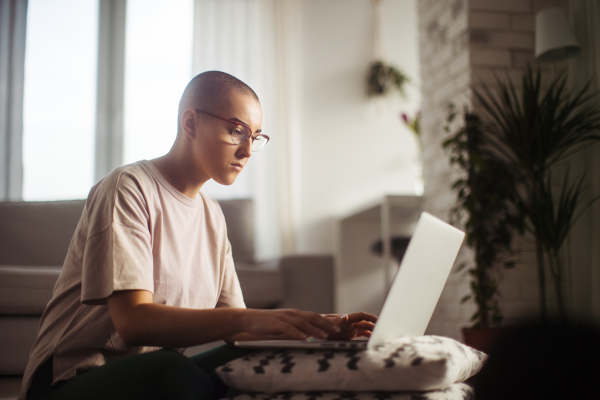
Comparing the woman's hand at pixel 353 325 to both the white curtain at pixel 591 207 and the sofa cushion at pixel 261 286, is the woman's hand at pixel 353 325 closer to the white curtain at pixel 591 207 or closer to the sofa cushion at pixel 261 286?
the sofa cushion at pixel 261 286

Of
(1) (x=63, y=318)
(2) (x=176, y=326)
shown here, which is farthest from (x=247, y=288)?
(2) (x=176, y=326)

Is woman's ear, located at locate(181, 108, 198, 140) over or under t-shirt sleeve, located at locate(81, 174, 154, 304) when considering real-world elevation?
over

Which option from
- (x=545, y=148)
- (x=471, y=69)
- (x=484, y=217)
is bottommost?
(x=484, y=217)

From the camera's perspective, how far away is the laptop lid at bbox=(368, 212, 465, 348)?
2.12 feet

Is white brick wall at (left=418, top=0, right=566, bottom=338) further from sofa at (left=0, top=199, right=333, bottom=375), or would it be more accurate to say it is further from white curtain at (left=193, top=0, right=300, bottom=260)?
white curtain at (left=193, top=0, right=300, bottom=260)

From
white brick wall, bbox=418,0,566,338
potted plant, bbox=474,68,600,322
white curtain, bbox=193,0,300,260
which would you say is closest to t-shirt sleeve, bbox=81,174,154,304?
potted plant, bbox=474,68,600,322

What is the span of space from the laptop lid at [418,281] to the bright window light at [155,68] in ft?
10.4

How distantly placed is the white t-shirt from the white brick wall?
169 cm

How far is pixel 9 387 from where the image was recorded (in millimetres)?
1554

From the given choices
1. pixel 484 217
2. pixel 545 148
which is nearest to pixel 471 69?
pixel 545 148

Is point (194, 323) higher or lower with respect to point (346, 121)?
lower

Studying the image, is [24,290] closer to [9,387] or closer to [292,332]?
[9,387]

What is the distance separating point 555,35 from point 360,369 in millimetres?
2003

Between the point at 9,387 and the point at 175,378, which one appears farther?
the point at 9,387
